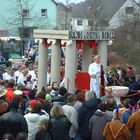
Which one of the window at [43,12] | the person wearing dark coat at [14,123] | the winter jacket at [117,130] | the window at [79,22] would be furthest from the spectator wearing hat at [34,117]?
the window at [79,22]

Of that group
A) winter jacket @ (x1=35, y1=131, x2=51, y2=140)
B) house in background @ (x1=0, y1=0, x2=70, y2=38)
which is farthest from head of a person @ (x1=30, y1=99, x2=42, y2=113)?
house in background @ (x1=0, y1=0, x2=70, y2=38)

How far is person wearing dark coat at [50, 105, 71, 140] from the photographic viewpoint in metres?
11.6

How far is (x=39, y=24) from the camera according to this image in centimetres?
6956

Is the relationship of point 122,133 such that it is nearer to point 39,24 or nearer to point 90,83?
point 90,83

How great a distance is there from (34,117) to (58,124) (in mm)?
524

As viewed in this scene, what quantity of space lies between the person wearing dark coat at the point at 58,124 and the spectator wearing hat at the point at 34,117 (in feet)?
0.61

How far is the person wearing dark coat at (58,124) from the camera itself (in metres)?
11.6

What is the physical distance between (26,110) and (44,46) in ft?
29.6

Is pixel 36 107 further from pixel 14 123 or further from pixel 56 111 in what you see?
pixel 14 123

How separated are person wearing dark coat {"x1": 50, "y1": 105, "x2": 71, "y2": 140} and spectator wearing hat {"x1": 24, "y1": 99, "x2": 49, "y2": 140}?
19 cm

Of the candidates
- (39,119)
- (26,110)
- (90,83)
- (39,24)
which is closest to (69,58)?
(90,83)

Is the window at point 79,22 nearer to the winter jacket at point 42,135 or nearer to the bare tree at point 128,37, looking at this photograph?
the bare tree at point 128,37

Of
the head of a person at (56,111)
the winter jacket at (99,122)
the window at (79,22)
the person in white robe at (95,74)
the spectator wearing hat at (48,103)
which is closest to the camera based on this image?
the head of a person at (56,111)

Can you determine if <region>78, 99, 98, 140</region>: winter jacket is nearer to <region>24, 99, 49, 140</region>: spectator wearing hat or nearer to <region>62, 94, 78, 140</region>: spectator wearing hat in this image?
<region>62, 94, 78, 140</region>: spectator wearing hat
